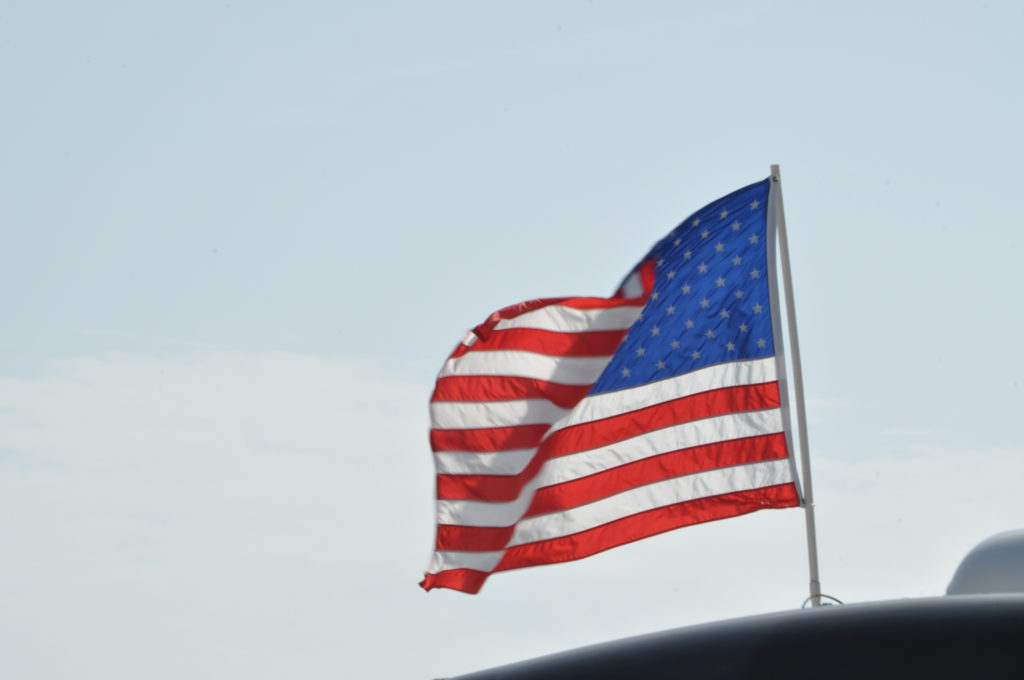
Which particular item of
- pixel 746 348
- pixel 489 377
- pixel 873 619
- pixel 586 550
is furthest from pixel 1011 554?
pixel 873 619

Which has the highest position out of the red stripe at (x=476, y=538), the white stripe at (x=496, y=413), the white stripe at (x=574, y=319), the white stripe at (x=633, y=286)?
the white stripe at (x=633, y=286)

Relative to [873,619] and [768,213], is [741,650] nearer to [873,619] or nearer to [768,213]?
[873,619]

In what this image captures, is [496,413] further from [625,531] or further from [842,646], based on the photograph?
[842,646]

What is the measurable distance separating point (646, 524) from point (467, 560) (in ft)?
4.48

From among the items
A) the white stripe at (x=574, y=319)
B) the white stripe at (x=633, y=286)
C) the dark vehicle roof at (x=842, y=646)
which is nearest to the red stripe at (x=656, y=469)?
the white stripe at (x=574, y=319)

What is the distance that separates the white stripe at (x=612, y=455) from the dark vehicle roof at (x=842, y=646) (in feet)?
20.0

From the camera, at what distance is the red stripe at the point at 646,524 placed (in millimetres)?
9367

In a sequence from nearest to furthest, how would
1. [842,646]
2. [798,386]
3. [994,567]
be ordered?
[842,646]
[798,386]
[994,567]

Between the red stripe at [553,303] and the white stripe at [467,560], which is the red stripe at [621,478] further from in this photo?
the red stripe at [553,303]

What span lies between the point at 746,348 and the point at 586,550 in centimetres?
196

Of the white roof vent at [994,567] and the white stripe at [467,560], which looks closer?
the white stripe at [467,560]

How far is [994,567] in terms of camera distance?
424 inches

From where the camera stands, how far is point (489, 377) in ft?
31.8

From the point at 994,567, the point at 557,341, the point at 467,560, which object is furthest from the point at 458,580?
the point at 994,567
